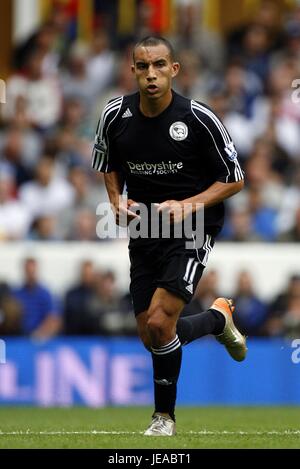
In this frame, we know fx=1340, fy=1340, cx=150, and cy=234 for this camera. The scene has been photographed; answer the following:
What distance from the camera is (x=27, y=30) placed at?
20297 mm

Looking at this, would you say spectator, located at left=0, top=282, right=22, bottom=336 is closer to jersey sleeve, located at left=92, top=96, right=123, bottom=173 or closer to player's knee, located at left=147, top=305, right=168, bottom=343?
jersey sleeve, located at left=92, top=96, right=123, bottom=173

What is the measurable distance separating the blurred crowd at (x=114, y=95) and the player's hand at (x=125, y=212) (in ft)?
24.7

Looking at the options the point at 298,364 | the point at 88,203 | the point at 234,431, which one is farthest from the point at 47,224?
the point at 234,431

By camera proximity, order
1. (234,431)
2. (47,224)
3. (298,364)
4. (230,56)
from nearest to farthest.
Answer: (234,431) → (298,364) → (47,224) → (230,56)

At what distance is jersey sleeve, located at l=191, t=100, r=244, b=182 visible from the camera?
895 cm

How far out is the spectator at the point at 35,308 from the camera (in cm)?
1585

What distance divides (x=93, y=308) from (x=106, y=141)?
6.79m

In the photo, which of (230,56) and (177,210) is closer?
(177,210)

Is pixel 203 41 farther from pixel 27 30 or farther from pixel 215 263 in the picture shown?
pixel 215 263

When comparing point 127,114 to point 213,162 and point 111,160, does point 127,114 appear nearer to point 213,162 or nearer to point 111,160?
point 111,160

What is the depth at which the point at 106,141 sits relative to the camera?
931cm

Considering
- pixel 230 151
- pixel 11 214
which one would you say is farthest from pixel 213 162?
pixel 11 214

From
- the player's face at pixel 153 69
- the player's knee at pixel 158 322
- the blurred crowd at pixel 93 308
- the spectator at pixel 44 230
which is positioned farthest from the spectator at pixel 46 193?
the player's knee at pixel 158 322

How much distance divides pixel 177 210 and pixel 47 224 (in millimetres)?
8025
